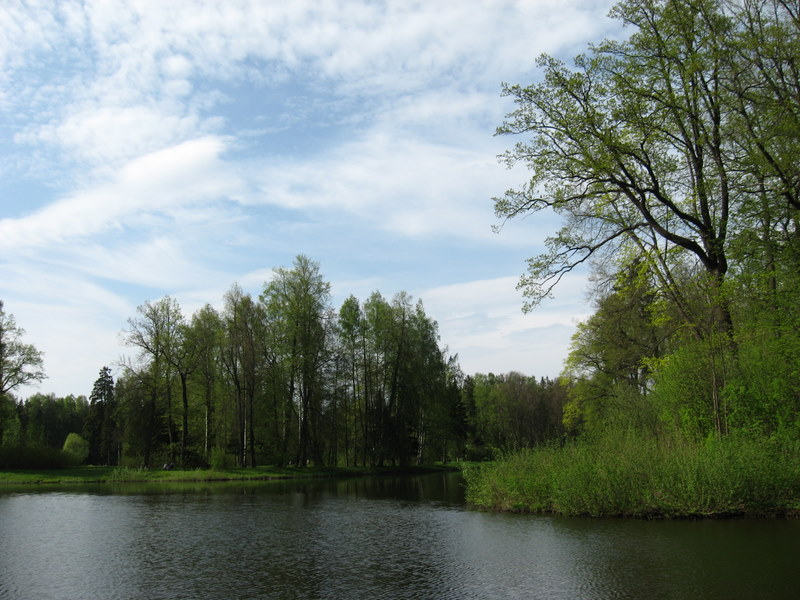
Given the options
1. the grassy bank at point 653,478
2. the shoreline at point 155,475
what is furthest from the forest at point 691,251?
the shoreline at point 155,475

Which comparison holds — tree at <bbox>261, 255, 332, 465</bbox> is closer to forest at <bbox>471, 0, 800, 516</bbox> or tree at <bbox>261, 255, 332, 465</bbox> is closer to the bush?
the bush

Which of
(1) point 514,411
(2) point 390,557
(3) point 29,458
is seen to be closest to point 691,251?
(2) point 390,557

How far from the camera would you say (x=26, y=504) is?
25828mm

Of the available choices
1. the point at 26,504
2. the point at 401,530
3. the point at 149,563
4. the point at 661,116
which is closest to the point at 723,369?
the point at 661,116

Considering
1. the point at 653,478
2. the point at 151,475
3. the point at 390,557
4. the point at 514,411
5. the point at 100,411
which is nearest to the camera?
the point at 390,557

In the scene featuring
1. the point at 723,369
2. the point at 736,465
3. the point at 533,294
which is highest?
the point at 533,294

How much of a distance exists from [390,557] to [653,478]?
308 inches

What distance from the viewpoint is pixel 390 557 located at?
13.1 meters

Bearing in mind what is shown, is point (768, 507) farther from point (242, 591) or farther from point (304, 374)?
point (304, 374)

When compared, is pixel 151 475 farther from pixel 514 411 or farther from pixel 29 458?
pixel 514 411

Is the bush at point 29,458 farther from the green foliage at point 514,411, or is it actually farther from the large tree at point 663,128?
the green foliage at point 514,411

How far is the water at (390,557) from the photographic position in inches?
394

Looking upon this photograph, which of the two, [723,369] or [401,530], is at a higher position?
[723,369]

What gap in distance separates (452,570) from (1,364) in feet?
155
